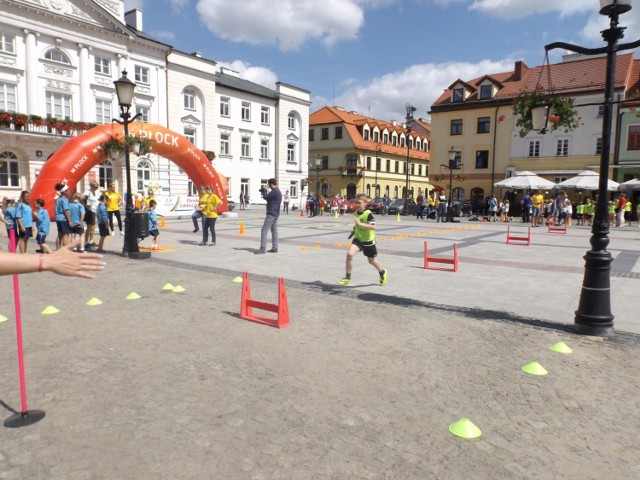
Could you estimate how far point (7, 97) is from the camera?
2709 centimetres

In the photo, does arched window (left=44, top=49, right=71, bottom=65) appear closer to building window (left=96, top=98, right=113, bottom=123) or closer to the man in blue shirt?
building window (left=96, top=98, right=113, bottom=123)

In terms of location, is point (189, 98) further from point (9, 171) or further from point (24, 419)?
point (24, 419)

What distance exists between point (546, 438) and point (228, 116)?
40.6 meters

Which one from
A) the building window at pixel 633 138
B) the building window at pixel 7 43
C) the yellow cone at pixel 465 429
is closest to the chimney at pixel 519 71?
the building window at pixel 633 138

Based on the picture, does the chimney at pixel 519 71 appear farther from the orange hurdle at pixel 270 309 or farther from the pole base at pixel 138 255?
the orange hurdle at pixel 270 309

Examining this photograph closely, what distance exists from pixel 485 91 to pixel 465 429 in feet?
144

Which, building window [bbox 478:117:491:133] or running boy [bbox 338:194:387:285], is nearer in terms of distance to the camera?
running boy [bbox 338:194:387:285]

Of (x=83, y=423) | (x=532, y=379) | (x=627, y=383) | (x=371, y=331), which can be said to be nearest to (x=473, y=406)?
(x=532, y=379)

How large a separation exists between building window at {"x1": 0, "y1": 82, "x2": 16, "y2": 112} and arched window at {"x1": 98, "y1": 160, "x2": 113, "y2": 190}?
595 cm

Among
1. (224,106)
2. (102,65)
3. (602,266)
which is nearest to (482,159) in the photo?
(224,106)

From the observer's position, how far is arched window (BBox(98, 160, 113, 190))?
101 ft

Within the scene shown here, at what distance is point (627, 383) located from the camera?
159 inches

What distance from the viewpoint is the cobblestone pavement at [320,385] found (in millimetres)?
2836

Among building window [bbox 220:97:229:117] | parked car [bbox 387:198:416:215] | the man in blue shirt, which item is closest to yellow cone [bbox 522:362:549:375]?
the man in blue shirt
